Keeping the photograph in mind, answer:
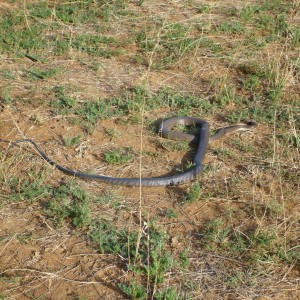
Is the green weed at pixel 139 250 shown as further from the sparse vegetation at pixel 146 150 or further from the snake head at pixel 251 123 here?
the snake head at pixel 251 123

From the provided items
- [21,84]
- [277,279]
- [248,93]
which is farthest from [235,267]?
[21,84]

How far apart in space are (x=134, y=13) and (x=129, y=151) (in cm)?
432

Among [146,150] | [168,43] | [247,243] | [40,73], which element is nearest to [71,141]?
[146,150]

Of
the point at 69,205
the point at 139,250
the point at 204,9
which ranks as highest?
the point at 204,9

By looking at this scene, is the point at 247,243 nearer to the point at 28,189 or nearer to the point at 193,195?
the point at 193,195

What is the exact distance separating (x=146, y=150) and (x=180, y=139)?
0.52 metres

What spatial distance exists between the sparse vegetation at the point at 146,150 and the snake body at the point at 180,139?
3.3 inches

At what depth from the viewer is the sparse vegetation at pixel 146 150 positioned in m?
4.90

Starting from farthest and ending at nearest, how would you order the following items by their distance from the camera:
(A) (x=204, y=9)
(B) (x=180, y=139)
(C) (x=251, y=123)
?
(A) (x=204, y=9) → (C) (x=251, y=123) → (B) (x=180, y=139)

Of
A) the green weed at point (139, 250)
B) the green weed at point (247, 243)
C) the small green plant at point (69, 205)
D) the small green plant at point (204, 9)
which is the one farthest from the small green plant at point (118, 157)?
the small green plant at point (204, 9)

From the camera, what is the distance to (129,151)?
6.73 m

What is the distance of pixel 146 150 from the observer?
22.4 ft

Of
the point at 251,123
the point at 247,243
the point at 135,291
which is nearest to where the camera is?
the point at 135,291

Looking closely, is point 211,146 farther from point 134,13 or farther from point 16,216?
point 134,13
